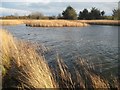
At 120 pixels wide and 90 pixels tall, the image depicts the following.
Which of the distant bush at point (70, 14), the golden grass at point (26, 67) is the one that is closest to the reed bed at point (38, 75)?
the golden grass at point (26, 67)

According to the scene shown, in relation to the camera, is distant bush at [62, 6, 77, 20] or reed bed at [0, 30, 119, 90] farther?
distant bush at [62, 6, 77, 20]

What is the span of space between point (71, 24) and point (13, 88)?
30047 millimetres

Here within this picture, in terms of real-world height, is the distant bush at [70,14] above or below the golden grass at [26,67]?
above

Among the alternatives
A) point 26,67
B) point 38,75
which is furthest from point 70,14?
point 38,75

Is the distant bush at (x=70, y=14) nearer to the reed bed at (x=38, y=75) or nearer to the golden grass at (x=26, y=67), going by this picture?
the golden grass at (x=26, y=67)

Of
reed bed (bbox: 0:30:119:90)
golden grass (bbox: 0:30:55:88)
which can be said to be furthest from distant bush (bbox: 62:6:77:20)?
reed bed (bbox: 0:30:119:90)

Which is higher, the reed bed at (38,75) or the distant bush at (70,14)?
the distant bush at (70,14)

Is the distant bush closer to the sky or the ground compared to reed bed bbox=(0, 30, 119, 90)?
closer to the sky

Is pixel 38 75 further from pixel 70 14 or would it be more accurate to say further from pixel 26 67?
pixel 70 14

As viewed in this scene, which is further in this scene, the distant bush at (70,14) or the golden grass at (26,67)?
the distant bush at (70,14)

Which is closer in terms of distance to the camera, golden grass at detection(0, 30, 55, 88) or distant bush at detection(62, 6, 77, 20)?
golden grass at detection(0, 30, 55, 88)

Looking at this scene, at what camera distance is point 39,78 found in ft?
17.7

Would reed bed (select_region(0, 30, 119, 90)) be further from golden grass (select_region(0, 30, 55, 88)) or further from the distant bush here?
the distant bush

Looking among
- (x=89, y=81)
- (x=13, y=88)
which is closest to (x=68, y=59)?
(x=89, y=81)
